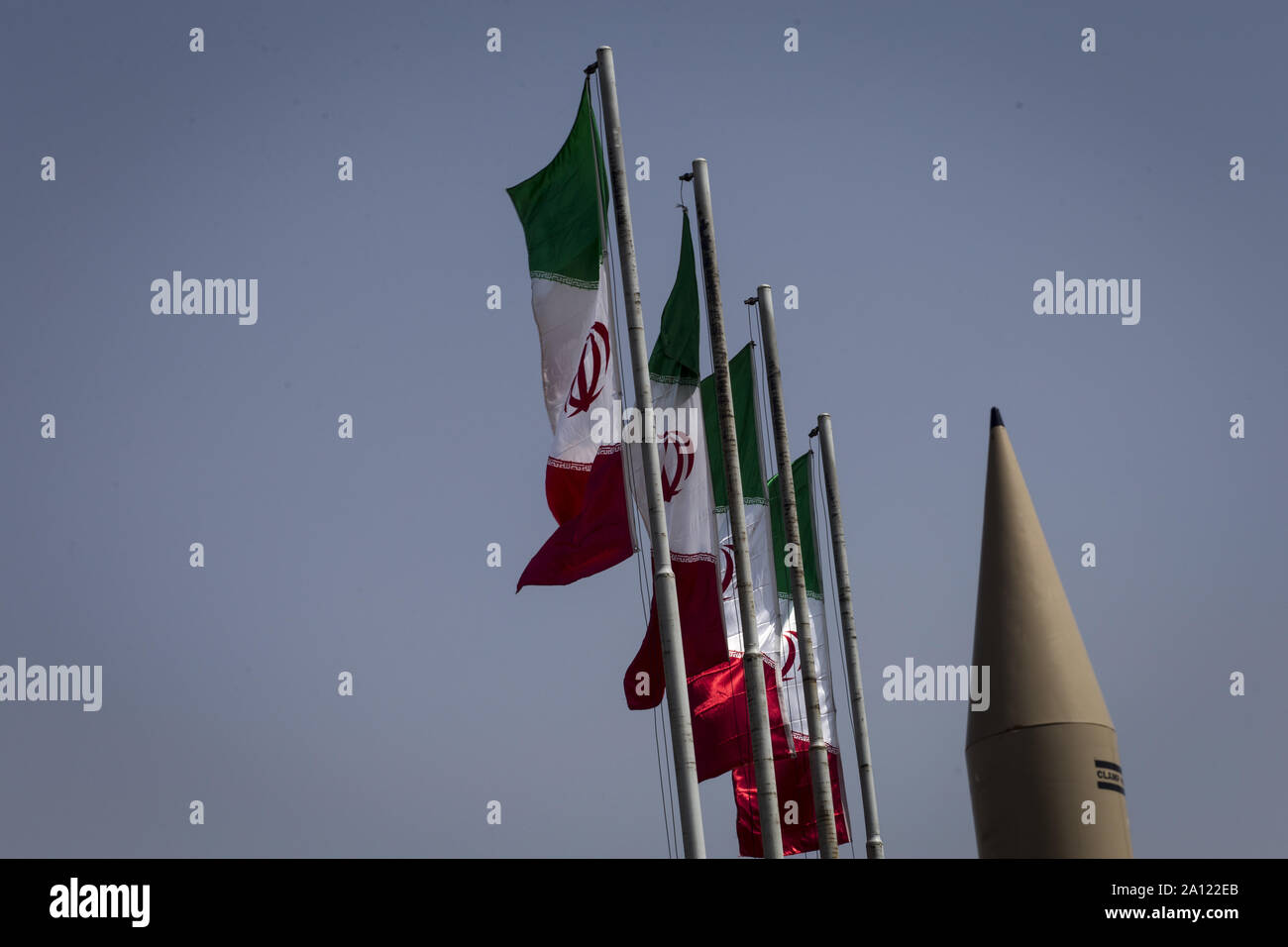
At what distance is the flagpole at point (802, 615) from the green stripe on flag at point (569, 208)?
6414 millimetres

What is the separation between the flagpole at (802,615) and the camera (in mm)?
20703

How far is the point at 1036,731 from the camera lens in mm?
14102

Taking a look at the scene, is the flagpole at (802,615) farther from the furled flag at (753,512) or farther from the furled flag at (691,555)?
the furled flag at (691,555)

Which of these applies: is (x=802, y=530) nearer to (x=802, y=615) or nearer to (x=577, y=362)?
(x=802, y=615)

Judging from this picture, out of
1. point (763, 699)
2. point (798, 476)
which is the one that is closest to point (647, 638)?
point (763, 699)

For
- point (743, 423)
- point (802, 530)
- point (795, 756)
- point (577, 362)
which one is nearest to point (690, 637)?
point (577, 362)

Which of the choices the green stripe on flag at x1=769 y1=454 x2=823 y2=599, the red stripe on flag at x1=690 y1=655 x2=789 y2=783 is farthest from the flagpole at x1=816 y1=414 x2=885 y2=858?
the red stripe on flag at x1=690 y1=655 x2=789 y2=783

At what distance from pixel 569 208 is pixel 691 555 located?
4.46m

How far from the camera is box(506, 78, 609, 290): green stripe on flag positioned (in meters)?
16.8

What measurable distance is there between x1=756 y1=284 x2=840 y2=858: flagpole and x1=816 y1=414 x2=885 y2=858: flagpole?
11.1 feet

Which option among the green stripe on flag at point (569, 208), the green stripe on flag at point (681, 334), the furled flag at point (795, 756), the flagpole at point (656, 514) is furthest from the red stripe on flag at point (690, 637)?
the furled flag at point (795, 756)

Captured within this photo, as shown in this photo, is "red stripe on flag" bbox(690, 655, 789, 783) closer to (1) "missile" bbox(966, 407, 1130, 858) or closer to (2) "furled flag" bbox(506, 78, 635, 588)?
(2) "furled flag" bbox(506, 78, 635, 588)
